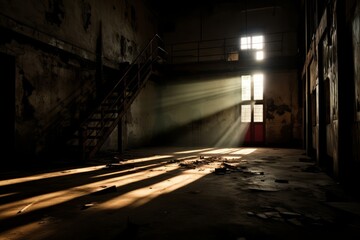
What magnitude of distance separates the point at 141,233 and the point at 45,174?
14.1 ft

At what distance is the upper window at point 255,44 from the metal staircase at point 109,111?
6.03 metres

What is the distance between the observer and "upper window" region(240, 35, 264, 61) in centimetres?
1547

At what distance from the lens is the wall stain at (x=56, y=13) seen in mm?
8238

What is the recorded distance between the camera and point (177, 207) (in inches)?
129

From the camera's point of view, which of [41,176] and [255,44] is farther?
[255,44]

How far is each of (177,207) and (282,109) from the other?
40.6 feet

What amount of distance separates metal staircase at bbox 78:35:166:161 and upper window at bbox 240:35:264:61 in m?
6.03

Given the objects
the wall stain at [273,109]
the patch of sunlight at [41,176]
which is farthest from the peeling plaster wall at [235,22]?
the patch of sunlight at [41,176]

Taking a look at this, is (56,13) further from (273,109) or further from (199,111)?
(273,109)

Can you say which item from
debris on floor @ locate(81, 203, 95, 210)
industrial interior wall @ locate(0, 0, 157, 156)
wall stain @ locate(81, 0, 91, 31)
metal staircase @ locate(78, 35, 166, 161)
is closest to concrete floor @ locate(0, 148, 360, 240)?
debris on floor @ locate(81, 203, 95, 210)

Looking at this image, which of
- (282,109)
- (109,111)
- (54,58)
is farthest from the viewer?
(282,109)

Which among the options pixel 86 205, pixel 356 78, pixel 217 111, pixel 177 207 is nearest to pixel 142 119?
pixel 217 111

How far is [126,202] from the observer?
3521mm

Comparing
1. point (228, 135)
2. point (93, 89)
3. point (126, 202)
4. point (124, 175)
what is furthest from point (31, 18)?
point (228, 135)
